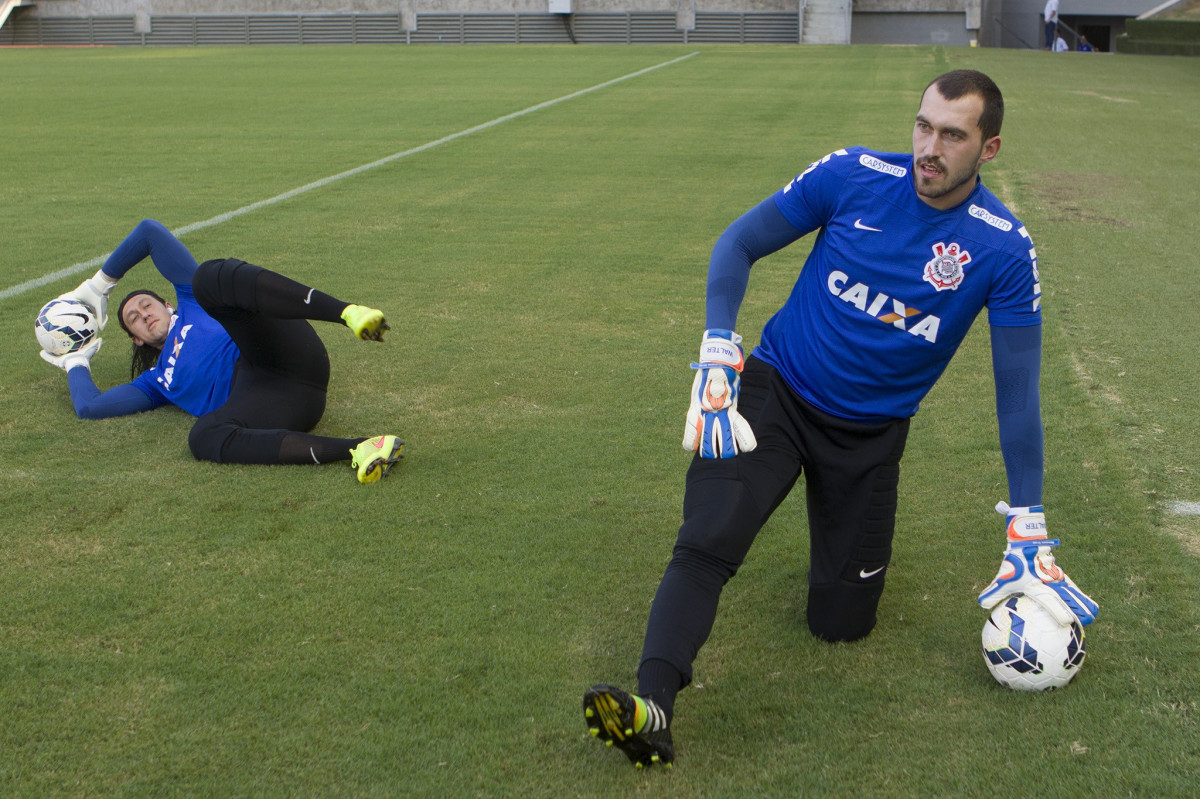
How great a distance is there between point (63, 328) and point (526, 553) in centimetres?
311

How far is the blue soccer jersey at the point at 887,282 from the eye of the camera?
10.9 ft

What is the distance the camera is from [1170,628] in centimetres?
367

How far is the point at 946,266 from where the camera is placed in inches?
131

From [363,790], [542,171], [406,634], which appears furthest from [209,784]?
[542,171]

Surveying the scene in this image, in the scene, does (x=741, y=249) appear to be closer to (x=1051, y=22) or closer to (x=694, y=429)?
(x=694, y=429)

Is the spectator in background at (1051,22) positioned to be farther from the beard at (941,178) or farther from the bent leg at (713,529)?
the bent leg at (713,529)

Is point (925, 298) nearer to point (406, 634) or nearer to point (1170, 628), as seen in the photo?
point (1170, 628)

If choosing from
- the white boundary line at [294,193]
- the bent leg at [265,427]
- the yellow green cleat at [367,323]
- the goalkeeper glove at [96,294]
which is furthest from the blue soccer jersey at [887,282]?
the white boundary line at [294,193]

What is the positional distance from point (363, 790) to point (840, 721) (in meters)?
1.33

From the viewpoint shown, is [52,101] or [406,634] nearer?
[406,634]

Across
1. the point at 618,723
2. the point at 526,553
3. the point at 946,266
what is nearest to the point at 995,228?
the point at 946,266

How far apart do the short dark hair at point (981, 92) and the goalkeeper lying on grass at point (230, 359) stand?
93.1 inches

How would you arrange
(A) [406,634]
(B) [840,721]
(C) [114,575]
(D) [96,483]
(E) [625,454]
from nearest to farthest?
1. (B) [840,721]
2. (A) [406,634]
3. (C) [114,575]
4. (D) [96,483]
5. (E) [625,454]

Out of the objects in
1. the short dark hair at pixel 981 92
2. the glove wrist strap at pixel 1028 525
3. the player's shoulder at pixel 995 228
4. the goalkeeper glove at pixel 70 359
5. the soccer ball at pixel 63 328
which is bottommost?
the glove wrist strap at pixel 1028 525
